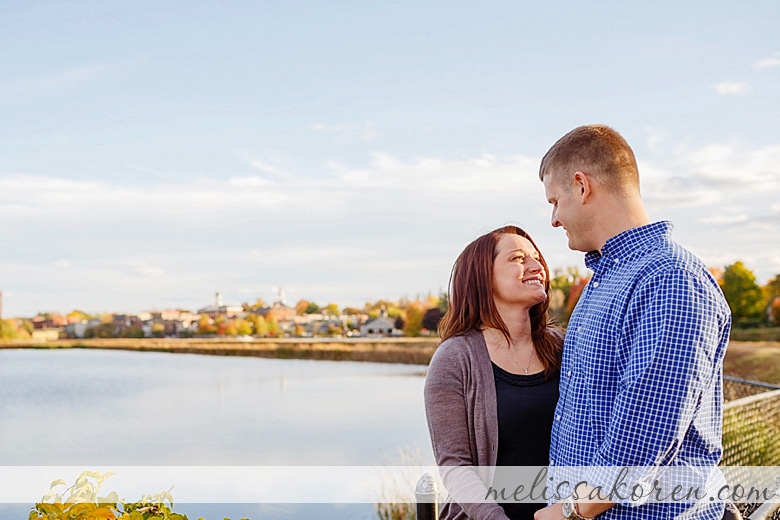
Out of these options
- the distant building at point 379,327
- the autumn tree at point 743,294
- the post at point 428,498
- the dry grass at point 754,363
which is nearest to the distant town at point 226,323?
the distant building at point 379,327

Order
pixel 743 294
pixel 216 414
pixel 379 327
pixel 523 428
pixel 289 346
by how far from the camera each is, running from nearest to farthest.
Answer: pixel 523 428
pixel 743 294
pixel 216 414
pixel 289 346
pixel 379 327

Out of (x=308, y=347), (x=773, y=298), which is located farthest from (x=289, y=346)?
(x=773, y=298)

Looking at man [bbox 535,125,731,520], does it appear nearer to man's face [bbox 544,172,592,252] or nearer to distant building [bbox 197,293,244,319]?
man's face [bbox 544,172,592,252]

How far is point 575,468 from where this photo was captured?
189 centimetres

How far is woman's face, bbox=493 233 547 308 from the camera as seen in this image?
2248 millimetres

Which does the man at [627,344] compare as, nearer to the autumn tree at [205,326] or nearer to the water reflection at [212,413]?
the water reflection at [212,413]

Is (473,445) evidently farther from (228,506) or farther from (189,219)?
(189,219)

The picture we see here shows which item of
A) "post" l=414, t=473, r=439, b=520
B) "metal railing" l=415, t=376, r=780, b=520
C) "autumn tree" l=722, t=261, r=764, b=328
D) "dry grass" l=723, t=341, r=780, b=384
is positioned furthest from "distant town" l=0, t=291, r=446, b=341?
"post" l=414, t=473, r=439, b=520

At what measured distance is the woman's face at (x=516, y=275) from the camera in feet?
7.38

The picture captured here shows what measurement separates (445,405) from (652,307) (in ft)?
2.22

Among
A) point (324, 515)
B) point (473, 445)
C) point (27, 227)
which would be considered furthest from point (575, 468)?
point (27, 227)

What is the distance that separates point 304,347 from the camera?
36406mm

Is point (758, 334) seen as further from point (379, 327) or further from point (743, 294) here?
point (379, 327)

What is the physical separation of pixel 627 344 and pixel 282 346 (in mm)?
35973
